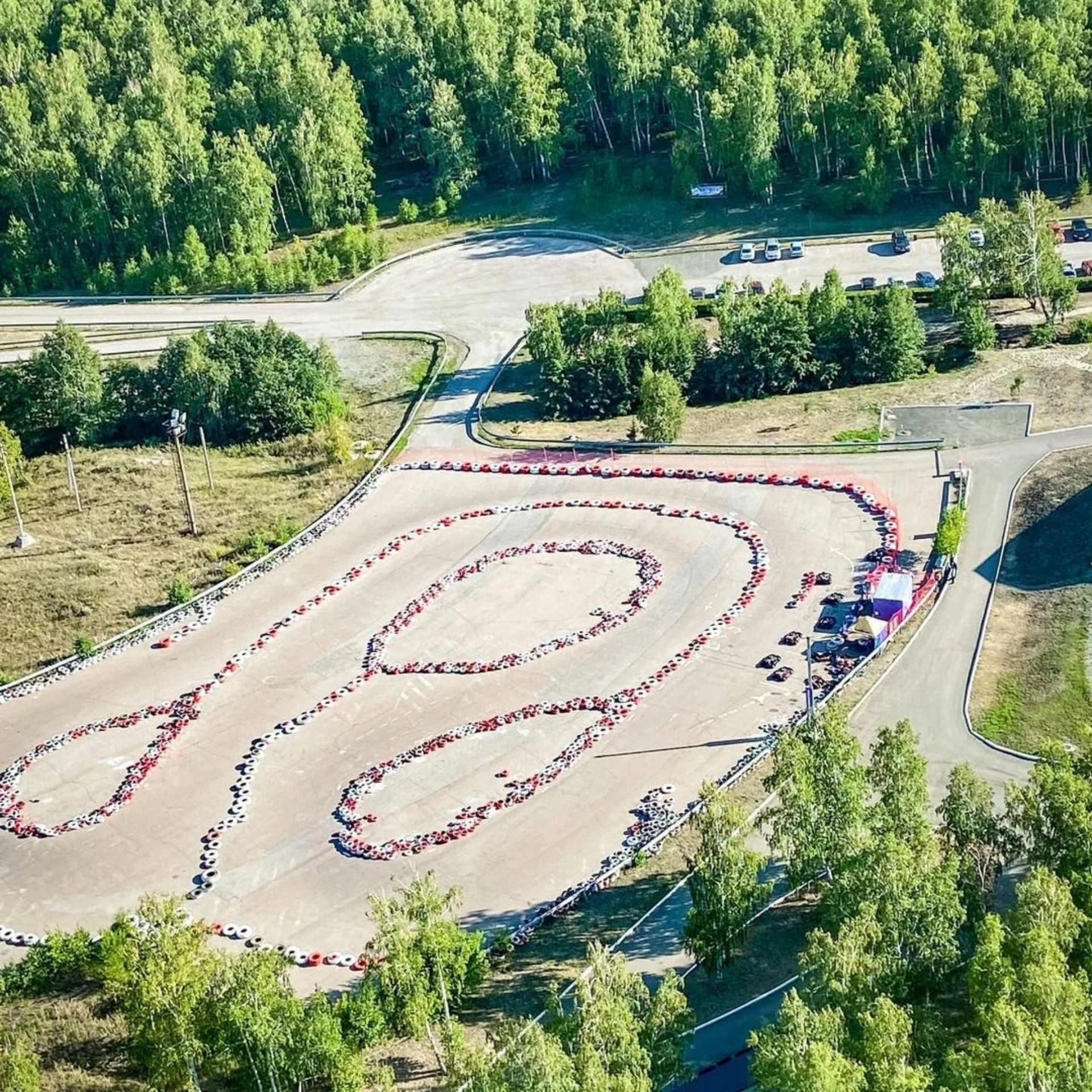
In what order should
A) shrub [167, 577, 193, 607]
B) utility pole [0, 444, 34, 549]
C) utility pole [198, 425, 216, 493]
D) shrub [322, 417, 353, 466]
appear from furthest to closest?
shrub [322, 417, 353, 466] < utility pole [198, 425, 216, 493] < utility pole [0, 444, 34, 549] < shrub [167, 577, 193, 607]

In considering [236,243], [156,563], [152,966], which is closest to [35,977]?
[152,966]

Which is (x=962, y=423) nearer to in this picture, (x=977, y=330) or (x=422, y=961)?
(x=977, y=330)

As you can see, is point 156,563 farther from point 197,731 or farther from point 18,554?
point 197,731

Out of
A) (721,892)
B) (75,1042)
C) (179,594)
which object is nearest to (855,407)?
(179,594)

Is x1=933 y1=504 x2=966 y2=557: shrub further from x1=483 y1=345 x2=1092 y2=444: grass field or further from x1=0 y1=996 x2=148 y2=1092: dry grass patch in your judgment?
x1=0 y1=996 x2=148 y2=1092: dry grass patch

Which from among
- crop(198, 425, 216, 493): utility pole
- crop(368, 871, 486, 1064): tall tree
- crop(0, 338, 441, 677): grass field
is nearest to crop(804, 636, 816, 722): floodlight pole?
crop(368, 871, 486, 1064): tall tree
